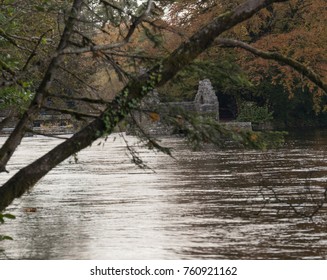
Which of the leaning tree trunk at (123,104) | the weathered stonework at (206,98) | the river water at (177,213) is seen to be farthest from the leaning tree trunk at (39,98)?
the weathered stonework at (206,98)

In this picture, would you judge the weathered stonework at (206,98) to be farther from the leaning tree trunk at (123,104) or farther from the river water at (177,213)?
the leaning tree trunk at (123,104)

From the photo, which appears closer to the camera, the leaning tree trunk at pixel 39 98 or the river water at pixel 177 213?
the leaning tree trunk at pixel 39 98

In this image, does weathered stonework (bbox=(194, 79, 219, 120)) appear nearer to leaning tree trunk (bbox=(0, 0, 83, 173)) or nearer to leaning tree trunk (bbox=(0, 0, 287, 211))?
leaning tree trunk (bbox=(0, 0, 287, 211))

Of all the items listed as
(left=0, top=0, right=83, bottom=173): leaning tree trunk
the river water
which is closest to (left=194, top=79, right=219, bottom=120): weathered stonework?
the river water

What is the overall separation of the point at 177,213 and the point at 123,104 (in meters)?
4.23

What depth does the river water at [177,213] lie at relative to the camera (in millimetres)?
12602

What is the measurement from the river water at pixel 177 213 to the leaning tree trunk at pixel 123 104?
63 centimetres

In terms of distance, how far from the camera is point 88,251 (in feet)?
41.3

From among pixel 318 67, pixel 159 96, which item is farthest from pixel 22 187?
pixel 318 67

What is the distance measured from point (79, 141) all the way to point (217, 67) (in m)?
1.83

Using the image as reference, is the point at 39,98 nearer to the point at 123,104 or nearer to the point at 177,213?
the point at 123,104

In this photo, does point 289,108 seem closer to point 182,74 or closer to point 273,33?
point 273,33

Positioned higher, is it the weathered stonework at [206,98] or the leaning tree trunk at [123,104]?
the weathered stonework at [206,98]

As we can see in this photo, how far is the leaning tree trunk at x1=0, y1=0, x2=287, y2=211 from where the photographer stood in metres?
12.4
